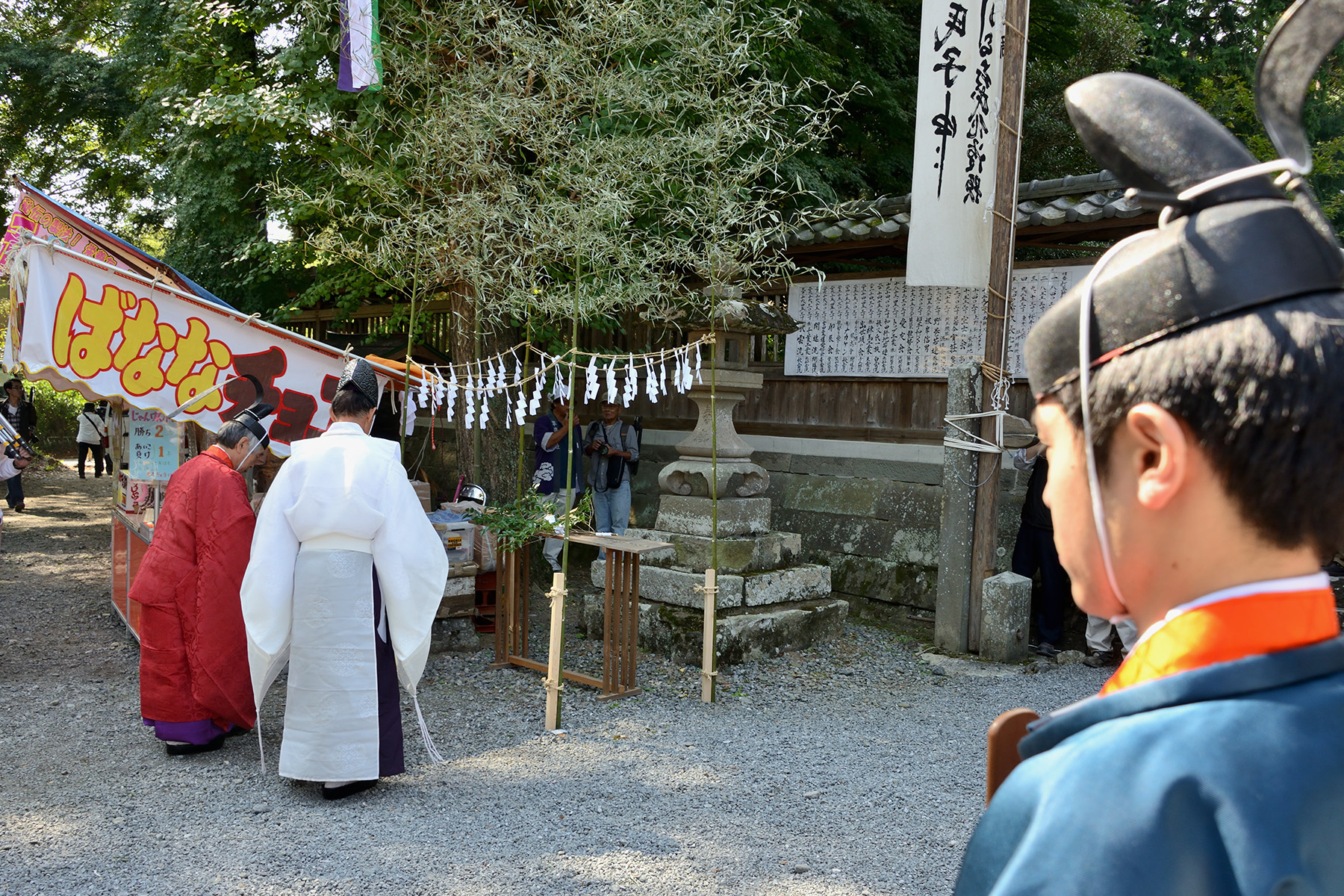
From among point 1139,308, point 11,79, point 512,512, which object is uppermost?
point 11,79

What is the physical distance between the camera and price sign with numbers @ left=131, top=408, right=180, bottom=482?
695 centimetres

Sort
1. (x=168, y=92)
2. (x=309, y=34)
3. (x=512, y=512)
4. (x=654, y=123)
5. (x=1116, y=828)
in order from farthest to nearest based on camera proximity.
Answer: (x=168, y=92), (x=309, y=34), (x=654, y=123), (x=512, y=512), (x=1116, y=828)

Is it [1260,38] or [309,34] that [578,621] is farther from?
[1260,38]

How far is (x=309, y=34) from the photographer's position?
25.5 feet

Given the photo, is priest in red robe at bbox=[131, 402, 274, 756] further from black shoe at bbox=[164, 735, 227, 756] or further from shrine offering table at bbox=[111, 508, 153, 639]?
shrine offering table at bbox=[111, 508, 153, 639]

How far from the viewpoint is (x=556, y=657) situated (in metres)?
5.28

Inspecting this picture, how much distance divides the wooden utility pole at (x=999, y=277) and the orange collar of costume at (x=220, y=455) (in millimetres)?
5034

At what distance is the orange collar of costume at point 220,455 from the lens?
206 inches

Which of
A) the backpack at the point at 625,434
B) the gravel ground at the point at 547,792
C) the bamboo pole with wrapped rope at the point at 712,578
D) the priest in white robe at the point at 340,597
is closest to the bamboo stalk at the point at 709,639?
the bamboo pole with wrapped rope at the point at 712,578

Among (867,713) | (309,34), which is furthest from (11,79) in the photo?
(867,713)

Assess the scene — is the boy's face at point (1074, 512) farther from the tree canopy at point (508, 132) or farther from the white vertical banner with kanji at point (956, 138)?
the white vertical banner with kanji at point (956, 138)

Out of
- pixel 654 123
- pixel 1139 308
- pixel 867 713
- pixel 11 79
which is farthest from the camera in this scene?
pixel 11 79

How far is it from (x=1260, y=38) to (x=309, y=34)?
527 inches

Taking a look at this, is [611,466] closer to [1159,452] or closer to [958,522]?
[958,522]
